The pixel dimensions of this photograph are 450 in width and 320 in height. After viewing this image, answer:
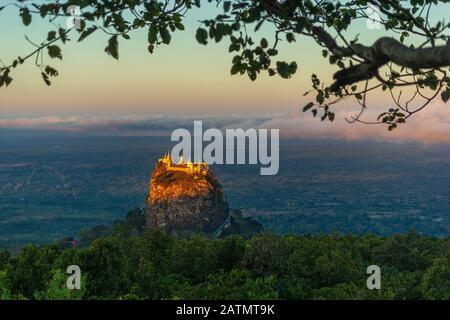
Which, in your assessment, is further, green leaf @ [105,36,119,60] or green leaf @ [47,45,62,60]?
green leaf @ [47,45,62,60]

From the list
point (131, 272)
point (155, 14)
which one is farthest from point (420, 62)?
point (131, 272)

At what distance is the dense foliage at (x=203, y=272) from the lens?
1753 cm

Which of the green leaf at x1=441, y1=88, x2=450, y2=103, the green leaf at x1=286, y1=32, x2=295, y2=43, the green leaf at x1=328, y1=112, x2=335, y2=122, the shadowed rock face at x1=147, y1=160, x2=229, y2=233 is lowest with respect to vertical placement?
the shadowed rock face at x1=147, y1=160, x2=229, y2=233

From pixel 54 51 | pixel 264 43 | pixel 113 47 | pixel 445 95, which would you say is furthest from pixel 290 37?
pixel 54 51

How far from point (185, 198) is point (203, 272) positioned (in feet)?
333

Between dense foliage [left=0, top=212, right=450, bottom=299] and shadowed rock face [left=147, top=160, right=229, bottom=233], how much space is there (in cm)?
9656

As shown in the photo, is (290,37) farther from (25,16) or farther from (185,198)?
(185,198)

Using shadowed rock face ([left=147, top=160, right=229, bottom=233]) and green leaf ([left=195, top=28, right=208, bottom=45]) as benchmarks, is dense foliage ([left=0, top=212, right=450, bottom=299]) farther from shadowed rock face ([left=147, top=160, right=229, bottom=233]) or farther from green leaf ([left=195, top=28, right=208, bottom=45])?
shadowed rock face ([left=147, top=160, right=229, bottom=233])

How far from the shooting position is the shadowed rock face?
4774 inches

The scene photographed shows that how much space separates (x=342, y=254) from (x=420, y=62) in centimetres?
1476

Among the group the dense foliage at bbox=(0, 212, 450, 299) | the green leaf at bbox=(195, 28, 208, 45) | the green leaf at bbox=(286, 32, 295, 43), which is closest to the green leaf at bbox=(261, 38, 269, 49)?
the green leaf at bbox=(286, 32, 295, 43)

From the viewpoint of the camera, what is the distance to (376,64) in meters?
8.41

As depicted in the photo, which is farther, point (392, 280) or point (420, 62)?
point (392, 280)
